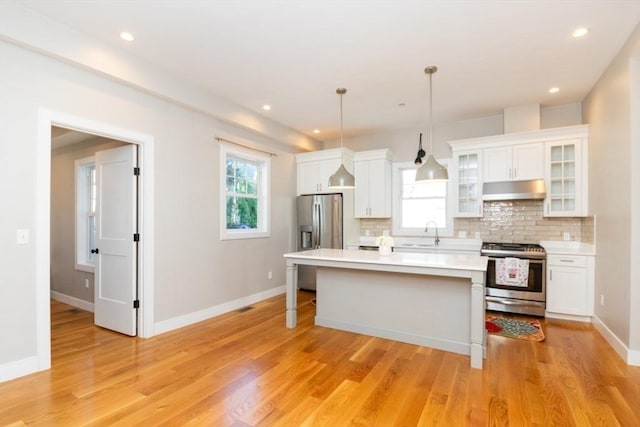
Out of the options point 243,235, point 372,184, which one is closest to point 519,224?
point 372,184

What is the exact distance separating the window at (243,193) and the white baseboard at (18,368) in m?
2.28

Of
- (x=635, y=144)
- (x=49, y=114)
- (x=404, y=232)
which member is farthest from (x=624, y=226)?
(x=49, y=114)

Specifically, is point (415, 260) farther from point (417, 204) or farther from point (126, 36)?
point (126, 36)

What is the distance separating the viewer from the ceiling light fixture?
9.11 feet

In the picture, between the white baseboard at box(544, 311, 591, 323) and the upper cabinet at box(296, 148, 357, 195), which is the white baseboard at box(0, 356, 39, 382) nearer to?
the upper cabinet at box(296, 148, 357, 195)

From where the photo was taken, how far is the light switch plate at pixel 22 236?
2.62 meters

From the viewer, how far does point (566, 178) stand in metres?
4.36

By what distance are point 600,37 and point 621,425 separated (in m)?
3.10

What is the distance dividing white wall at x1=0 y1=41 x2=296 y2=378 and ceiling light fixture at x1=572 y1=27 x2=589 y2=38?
3.95 meters

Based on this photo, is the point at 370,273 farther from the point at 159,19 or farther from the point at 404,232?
the point at 159,19

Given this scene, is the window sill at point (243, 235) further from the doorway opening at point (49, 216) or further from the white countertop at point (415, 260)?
the white countertop at point (415, 260)

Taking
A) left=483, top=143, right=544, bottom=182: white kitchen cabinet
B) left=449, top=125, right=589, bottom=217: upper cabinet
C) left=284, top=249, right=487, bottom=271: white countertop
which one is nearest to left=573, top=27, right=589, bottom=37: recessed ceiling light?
left=449, top=125, right=589, bottom=217: upper cabinet

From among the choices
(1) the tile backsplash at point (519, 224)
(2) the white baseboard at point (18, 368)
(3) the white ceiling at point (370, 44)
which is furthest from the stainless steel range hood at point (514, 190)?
(2) the white baseboard at point (18, 368)

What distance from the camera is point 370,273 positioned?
11.9ft
